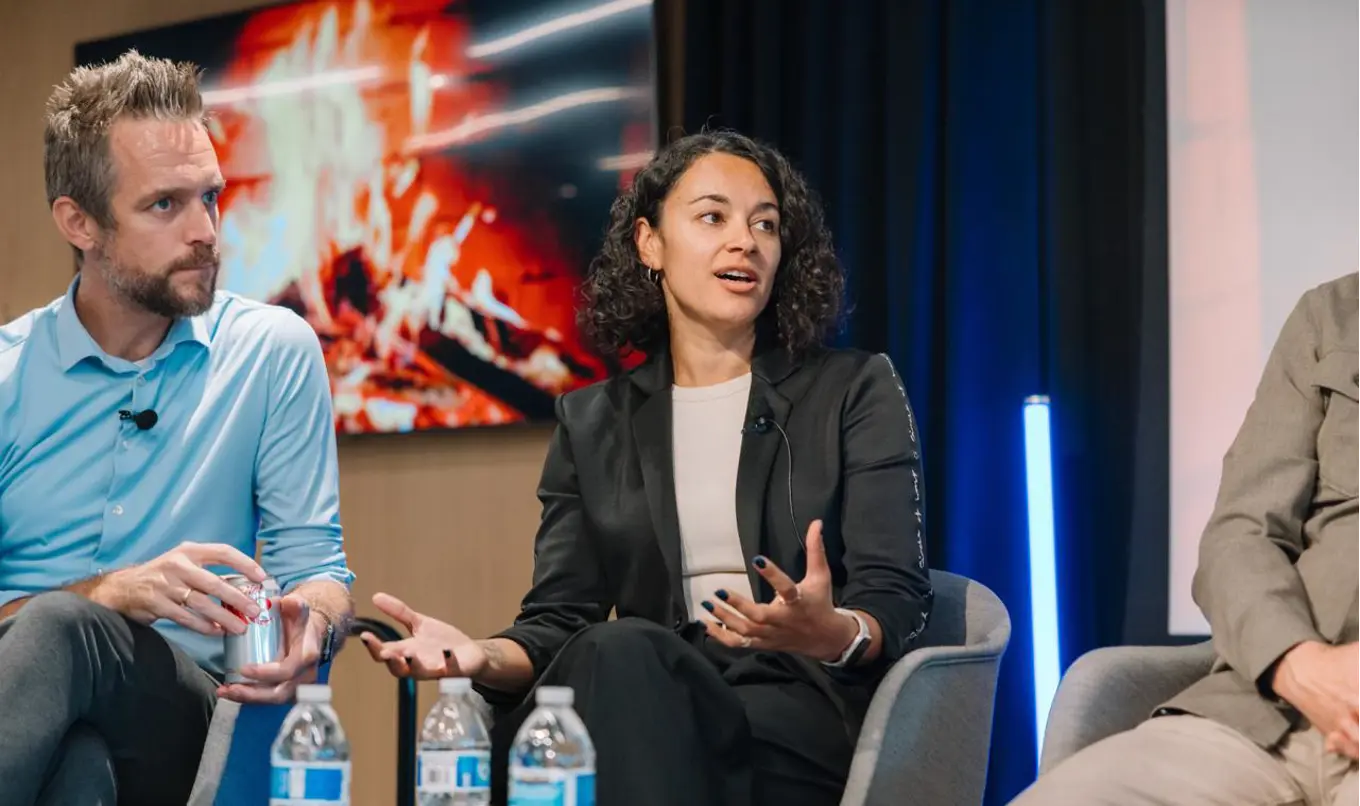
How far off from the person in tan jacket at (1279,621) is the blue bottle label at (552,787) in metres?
0.50

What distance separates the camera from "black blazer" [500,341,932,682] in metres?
2.16

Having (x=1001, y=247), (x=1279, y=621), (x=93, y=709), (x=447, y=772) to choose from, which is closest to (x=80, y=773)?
(x=93, y=709)

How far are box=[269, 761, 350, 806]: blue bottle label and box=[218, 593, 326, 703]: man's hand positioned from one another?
0.35 meters

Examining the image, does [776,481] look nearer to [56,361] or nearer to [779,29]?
[56,361]

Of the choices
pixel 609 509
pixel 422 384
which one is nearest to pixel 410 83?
pixel 422 384

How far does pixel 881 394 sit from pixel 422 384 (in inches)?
82.4

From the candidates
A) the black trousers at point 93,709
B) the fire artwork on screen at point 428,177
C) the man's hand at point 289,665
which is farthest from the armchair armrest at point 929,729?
the fire artwork on screen at point 428,177

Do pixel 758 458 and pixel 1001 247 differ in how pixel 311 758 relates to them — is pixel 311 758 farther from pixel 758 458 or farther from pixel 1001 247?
pixel 1001 247

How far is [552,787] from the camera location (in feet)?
4.86

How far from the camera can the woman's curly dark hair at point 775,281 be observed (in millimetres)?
2467

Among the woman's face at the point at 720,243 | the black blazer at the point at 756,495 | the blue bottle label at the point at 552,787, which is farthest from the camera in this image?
the woman's face at the point at 720,243

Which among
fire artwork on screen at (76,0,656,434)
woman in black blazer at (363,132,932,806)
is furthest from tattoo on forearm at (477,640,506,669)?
fire artwork on screen at (76,0,656,434)

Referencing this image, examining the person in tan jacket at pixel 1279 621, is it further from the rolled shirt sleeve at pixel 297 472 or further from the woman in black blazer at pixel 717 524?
the rolled shirt sleeve at pixel 297 472

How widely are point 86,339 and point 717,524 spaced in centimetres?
105
